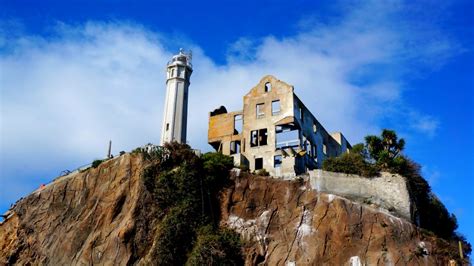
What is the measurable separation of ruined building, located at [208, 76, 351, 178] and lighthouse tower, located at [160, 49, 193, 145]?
9.32 feet

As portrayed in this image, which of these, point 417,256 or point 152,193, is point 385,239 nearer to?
point 417,256

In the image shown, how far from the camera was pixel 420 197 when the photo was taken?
4541cm

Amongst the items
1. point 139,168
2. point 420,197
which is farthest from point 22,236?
point 420,197

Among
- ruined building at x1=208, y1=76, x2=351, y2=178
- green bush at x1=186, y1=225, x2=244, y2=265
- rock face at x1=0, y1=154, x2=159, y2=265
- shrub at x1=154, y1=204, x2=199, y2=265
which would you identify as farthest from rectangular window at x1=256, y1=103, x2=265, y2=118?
green bush at x1=186, y1=225, x2=244, y2=265

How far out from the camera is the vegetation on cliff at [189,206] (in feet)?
132

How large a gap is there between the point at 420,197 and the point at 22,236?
31.8 meters

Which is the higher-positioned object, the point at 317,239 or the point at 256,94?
the point at 256,94

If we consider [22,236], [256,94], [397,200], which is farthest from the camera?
[256,94]

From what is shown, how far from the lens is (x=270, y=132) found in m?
49.7

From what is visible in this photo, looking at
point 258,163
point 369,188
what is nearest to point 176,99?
point 258,163

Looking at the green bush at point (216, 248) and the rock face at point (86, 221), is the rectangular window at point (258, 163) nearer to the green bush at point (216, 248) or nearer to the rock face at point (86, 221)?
the green bush at point (216, 248)

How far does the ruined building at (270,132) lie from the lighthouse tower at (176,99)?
284 centimetres

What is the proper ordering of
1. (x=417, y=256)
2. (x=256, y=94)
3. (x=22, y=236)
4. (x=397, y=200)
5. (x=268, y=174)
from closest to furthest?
(x=417, y=256) → (x=397, y=200) → (x=268, y=174) → (x=22, y=236) → (x=256, y=94)

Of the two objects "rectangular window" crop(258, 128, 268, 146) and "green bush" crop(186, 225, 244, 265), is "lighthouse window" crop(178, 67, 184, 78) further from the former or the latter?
"green bush" crop(186, 225, 244, 265)
